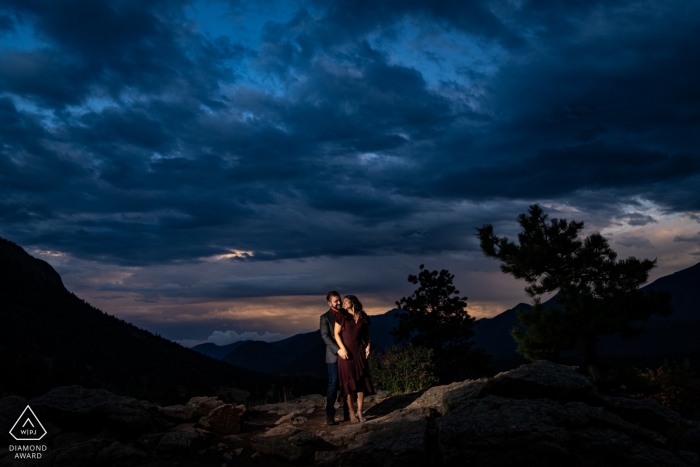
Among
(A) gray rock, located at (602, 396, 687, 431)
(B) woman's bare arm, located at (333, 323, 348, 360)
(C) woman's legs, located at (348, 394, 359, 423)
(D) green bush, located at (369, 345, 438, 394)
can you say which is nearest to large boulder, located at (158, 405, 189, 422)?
(C) woman's legs, located at (348, 394, 359, 423)

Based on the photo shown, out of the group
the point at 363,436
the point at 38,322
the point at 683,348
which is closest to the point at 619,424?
the point at 363,436

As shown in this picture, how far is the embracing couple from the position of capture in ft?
37.9

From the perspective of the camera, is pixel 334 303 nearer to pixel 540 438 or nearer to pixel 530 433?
pixel 530 433

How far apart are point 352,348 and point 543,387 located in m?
4.29

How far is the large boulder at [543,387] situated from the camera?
36.4 ft

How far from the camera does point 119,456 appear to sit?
10164 millimetres

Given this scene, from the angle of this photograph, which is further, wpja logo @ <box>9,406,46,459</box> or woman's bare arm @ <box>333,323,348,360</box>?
woman's bare arm @ <box>333,323,348,360</box>

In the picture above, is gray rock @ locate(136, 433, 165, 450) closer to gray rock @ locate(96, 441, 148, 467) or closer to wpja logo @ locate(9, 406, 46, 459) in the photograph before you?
gray rock @ locate(96, 441, 148, 467)

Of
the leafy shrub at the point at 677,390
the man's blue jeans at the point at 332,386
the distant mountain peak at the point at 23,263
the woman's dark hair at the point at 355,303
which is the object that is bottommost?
the leafy shrub at the point at 677,390

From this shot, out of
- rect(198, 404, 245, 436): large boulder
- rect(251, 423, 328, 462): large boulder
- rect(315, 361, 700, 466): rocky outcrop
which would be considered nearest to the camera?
rect(315, 361, 700, 466): rocky outcrop

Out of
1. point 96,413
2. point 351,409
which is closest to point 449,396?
point 351,409

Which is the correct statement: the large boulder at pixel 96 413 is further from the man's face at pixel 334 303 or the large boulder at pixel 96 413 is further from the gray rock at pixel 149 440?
Answer: the man's face at pixel 334 303

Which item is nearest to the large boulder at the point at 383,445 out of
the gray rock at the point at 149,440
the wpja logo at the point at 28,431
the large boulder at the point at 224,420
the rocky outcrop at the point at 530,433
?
the rocky outcrop at the point at 530,433

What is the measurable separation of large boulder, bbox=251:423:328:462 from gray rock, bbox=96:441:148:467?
2.36 m
